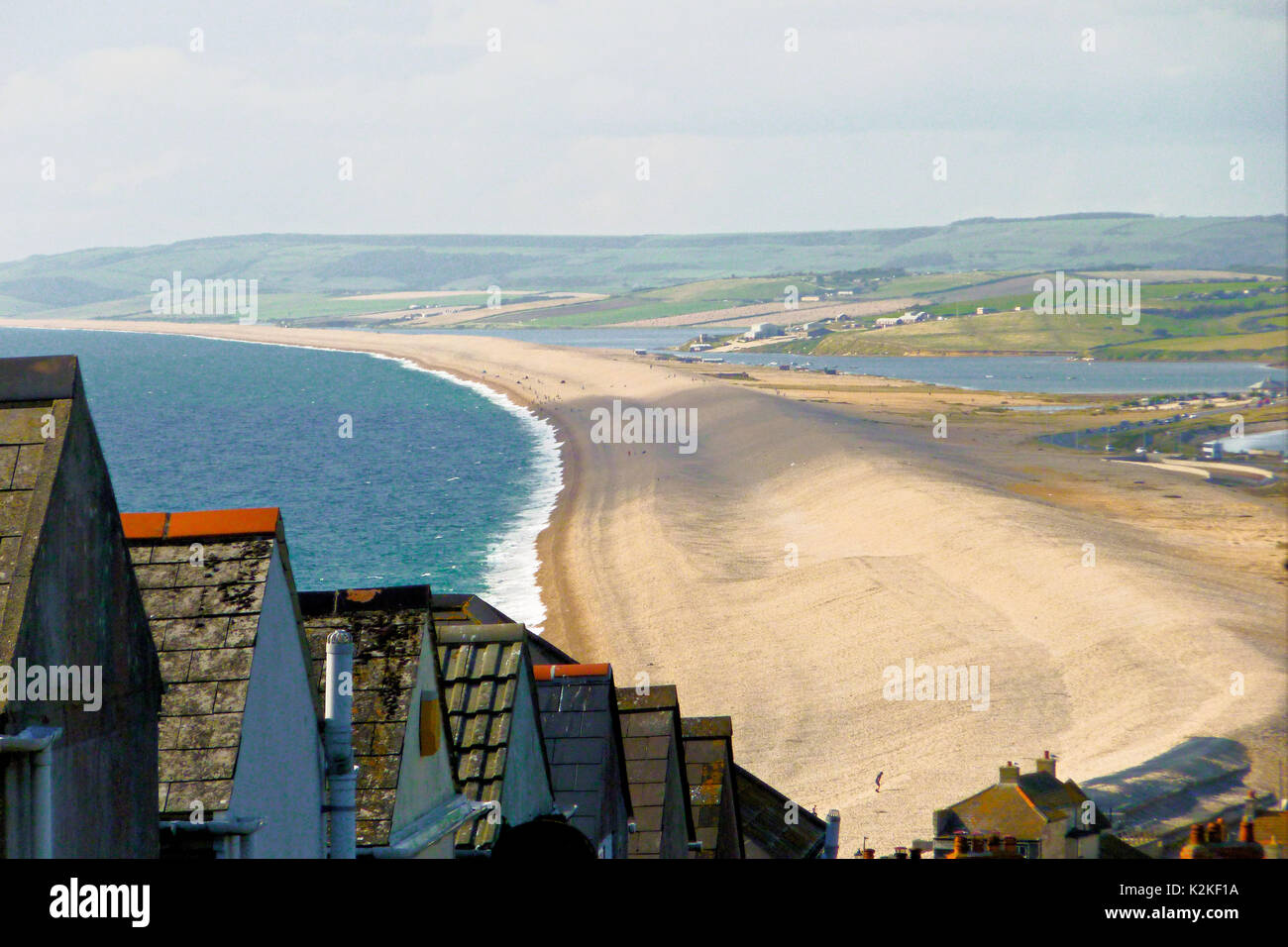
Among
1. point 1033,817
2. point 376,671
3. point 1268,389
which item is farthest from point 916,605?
point 1268,389

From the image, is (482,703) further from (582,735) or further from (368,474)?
(368,474)

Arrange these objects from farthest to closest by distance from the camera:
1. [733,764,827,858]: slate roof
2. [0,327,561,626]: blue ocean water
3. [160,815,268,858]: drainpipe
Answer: [0,327,561,626]: blue ocean water
[733,764,827,858]: slate roof
[160,815,268,858]: drainpipe

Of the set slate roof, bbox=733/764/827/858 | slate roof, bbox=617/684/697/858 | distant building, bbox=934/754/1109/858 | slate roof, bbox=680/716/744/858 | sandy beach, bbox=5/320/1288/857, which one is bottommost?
sandy beach, bbox=5/320/1288/857

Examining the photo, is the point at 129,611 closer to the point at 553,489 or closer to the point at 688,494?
the point at 688,494

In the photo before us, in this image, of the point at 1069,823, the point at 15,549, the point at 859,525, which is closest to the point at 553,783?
the point at 15,549

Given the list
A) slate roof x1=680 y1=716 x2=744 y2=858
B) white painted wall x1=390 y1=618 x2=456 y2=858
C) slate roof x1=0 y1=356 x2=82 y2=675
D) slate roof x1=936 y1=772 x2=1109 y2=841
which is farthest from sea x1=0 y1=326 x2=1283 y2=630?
slate roof x1=0 y1=356 x2=82 y2=675

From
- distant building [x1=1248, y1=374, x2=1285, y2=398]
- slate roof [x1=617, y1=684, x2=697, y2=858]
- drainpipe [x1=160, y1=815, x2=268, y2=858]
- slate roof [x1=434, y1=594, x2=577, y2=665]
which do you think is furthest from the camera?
distant building [x1=1248, y1=374, x2=1285, y2=398]

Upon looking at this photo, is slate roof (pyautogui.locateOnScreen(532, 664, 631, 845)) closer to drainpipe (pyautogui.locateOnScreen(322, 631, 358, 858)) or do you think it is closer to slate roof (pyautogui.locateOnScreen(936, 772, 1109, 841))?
drainpipe (pyautogui.locateOnScreen(322, 631, 358, 858))
